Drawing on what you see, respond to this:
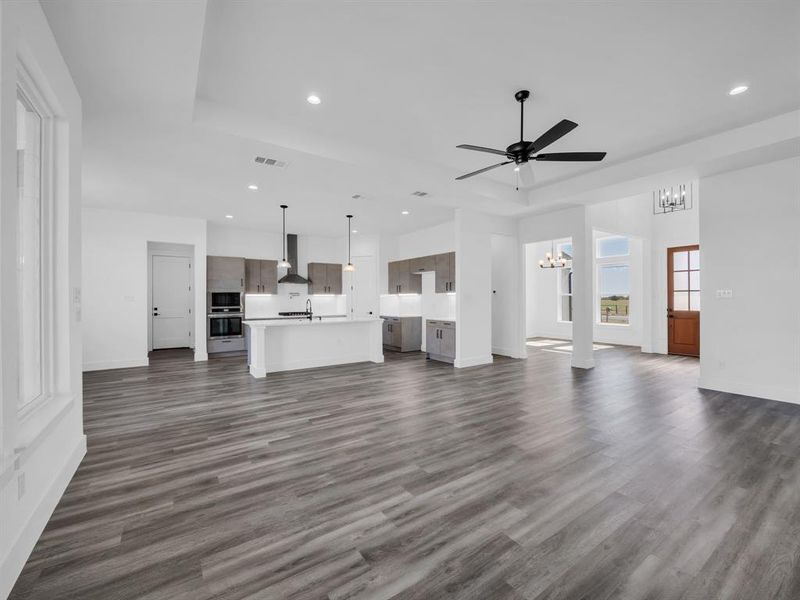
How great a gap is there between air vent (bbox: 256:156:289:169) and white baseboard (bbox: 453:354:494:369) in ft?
14.3

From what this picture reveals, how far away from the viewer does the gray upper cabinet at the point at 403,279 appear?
8875mm

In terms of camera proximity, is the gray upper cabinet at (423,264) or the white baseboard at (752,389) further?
the gray upper cabinet at (423,264)

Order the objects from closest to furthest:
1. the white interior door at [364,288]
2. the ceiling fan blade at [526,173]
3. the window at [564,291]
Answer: the ceiling fan blade at [526,173] < the white interior door at [364,288] < the window at [564,291]

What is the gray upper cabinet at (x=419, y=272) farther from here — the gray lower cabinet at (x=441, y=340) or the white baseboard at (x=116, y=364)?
the white baseboard at (x=116, y=364)

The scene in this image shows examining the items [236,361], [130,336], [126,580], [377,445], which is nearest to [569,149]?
[377,445]

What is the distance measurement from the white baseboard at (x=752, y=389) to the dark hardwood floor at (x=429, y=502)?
0.24 m

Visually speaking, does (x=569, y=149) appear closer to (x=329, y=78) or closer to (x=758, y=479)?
(x=329, y=78)

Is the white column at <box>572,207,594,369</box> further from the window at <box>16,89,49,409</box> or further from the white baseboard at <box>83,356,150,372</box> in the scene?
the white baseboard at <box>83,356,150,372</box>

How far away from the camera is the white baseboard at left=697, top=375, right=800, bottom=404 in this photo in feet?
14.5

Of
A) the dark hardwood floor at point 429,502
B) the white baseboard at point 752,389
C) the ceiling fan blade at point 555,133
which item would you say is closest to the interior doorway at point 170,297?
the dark hardwood floor at point 429,502

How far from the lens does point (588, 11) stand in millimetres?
2477

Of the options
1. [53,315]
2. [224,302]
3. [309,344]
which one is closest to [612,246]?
[309,344]

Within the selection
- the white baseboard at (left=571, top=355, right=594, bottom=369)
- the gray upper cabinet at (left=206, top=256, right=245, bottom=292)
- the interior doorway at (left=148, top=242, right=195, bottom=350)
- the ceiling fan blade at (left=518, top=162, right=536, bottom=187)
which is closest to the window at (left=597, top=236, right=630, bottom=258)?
the white baseboard at (left=571, top=355, right=594, bottom=369)

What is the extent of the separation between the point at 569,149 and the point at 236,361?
6981mm
